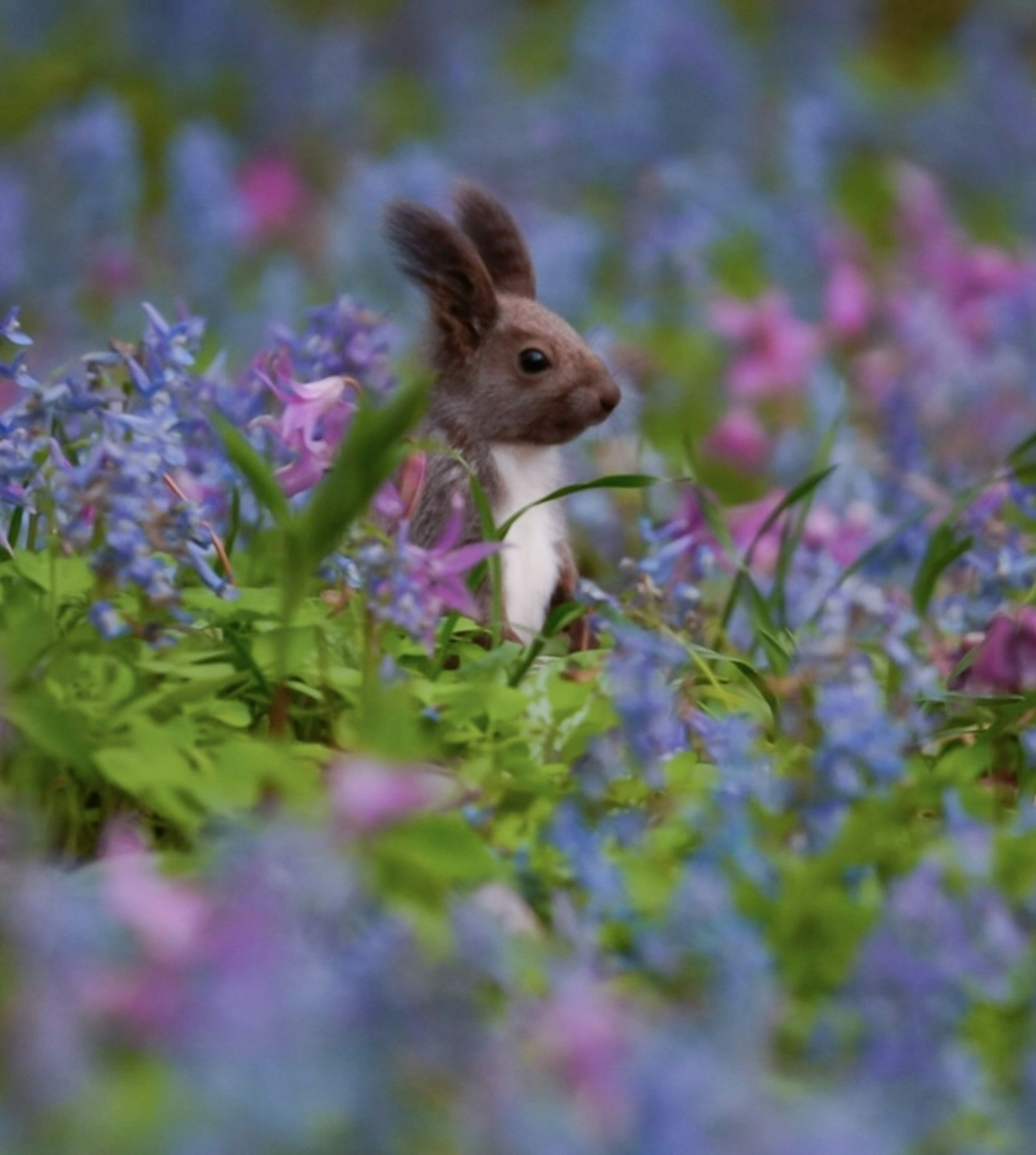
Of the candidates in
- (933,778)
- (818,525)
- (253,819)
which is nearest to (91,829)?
(253,819)

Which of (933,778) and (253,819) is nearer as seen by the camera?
(253,819)

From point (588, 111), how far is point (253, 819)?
5.83 m

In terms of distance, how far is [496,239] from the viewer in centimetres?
327

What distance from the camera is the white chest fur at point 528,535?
3.02 meters

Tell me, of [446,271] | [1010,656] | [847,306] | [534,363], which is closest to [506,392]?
[534,363]

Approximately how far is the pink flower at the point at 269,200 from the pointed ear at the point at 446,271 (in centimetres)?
374

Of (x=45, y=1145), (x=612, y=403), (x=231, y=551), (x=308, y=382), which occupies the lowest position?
(x=45, y=1145)

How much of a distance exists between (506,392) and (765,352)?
7.12 feet

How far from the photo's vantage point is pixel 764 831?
2125mm

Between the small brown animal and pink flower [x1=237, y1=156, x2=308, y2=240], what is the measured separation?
372 centimetres

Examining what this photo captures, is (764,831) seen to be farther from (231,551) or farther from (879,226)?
(879,226)

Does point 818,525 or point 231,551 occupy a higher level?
point 818,525

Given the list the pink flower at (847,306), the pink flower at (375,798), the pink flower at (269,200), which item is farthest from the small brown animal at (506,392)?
the pink flower at (269,200)

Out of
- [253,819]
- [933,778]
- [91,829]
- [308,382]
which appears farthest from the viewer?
[308,382]
